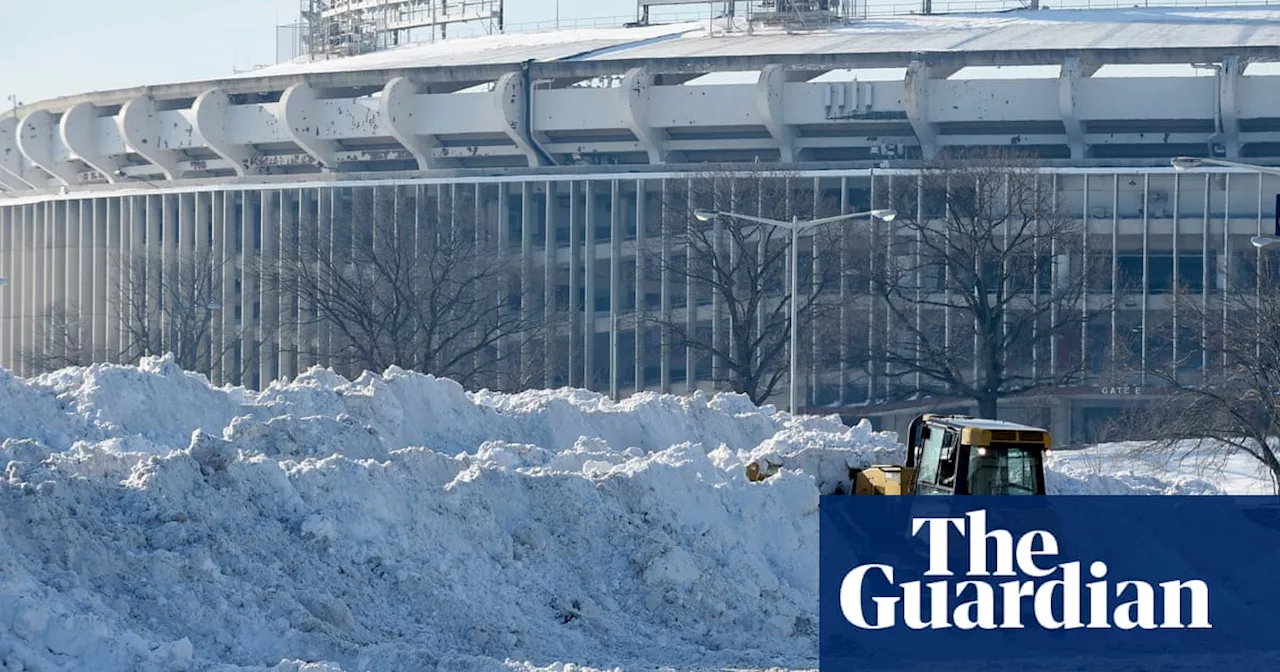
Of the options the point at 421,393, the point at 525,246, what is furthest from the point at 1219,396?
the point at 525,246

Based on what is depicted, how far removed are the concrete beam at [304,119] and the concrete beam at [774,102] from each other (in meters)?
15.8

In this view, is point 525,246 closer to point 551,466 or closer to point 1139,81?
point 1139,81

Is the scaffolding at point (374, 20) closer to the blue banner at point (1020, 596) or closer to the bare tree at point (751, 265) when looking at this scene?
the bare tree at point (751, 265)

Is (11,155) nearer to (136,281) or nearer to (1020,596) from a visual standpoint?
(136,281)

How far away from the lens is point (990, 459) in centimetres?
2581

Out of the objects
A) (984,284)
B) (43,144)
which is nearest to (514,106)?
(984,284)

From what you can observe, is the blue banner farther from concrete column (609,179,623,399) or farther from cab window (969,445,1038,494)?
concrete column (609,179,623,399)

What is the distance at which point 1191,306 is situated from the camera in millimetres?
50625

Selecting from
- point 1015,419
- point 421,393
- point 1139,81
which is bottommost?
point 1015,419

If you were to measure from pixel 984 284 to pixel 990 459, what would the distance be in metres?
30.2

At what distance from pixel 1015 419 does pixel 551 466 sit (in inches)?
1529

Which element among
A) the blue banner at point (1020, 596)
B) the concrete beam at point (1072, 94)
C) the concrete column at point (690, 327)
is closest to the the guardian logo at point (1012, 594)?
the blue banner at point (1020, 596)

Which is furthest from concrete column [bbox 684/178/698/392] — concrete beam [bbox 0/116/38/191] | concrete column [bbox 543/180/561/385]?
concrete beam [bbox 0/116/38/191]

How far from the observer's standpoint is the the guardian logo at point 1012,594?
61.6 feet
